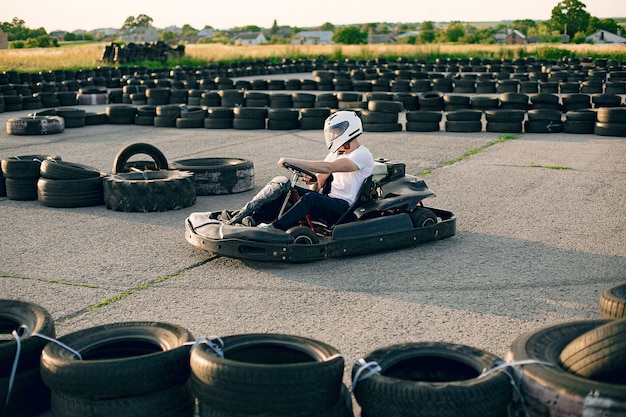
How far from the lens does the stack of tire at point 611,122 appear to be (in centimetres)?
1302

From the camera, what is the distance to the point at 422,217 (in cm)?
644

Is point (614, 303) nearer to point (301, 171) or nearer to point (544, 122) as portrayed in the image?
point (301, 171)

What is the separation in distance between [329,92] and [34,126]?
1116 centimetres

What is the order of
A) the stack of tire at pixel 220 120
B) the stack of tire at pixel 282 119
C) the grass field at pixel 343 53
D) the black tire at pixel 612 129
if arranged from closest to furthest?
the black tire at pixel 612 129
the stack of tire at pixel 282 119
the stack of tire at pixel 220 120
the grass field at pixel 343 53

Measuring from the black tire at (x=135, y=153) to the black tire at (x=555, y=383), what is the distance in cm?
570

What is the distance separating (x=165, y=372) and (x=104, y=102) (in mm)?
18772

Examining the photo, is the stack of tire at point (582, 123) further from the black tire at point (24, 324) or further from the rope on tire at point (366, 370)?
the black tire at point (24, 324)

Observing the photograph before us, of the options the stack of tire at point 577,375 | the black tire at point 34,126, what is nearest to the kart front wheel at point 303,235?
the stack of tire at point 577,375

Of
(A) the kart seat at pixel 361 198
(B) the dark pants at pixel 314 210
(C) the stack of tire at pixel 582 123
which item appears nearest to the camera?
(B) the dark pants at pixel 314 210

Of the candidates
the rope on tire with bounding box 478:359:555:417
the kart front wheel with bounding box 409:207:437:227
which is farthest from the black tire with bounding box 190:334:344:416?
the kart front wheel with bounding box 409:207:437:227

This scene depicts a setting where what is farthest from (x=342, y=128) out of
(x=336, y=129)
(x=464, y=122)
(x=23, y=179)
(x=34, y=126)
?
(x=34, y=126)

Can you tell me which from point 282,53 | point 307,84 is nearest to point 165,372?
point 307,84

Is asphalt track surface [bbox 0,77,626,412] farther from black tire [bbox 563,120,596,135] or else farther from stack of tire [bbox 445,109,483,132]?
stack of tire [bbox 445,109,483,132]

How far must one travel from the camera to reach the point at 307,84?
77.9 feet
